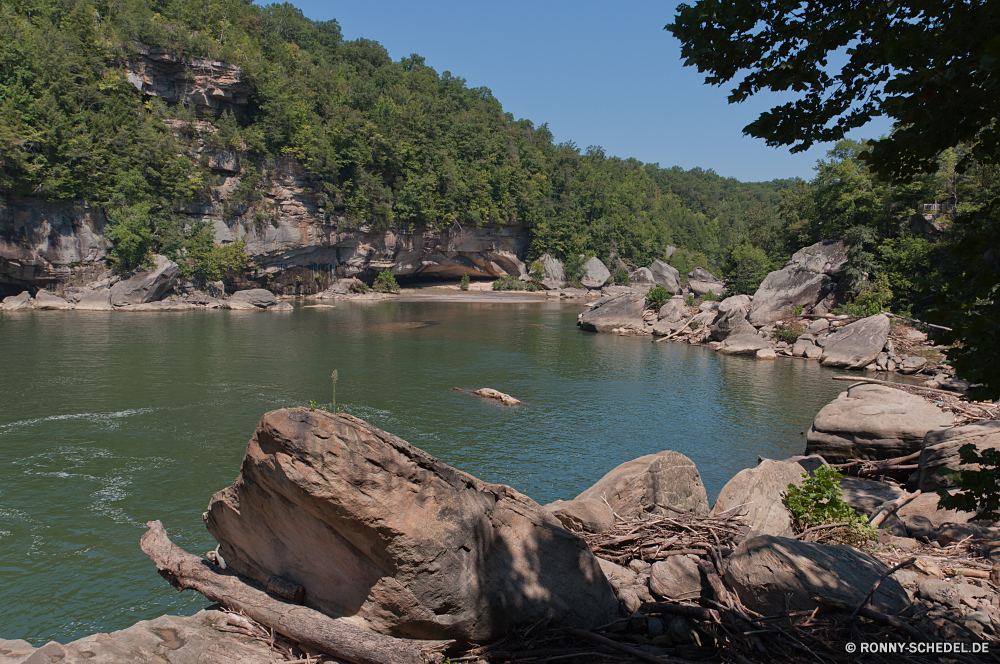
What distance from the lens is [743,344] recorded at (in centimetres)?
4050

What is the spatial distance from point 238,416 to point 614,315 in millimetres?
36080

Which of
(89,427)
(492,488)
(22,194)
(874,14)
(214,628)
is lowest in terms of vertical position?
(89,427)

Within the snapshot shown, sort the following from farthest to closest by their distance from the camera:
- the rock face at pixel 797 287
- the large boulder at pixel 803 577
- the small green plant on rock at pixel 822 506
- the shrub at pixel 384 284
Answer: the shrub at pixel 384 284 → the rock face at pixel 797 287 → the small green plant on rock at pixel 822 506 → the large boulder at pixel 803 577

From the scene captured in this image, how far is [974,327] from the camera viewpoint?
162 inches

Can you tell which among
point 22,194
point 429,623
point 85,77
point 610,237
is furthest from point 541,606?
point 610,237

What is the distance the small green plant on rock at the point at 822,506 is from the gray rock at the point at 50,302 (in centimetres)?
6220

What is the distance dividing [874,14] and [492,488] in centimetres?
592

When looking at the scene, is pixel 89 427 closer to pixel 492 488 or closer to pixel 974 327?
pixel 492 488

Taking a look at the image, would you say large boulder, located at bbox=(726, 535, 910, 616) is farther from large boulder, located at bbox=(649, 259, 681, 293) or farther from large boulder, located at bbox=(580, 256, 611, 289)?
large boulder, located at bbox=(649, 259, 681, 293)

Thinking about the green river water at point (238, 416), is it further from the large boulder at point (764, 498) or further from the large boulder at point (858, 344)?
the large boulder at point (764, 498)

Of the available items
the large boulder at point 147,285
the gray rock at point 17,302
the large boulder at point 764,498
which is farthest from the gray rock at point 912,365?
the gray rock at point 17,302

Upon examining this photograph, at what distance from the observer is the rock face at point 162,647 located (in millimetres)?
5434

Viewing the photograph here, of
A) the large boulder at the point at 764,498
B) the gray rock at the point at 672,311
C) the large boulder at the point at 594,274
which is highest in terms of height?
the large boulder at the point at 594,274

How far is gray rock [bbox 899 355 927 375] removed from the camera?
1268 inches
